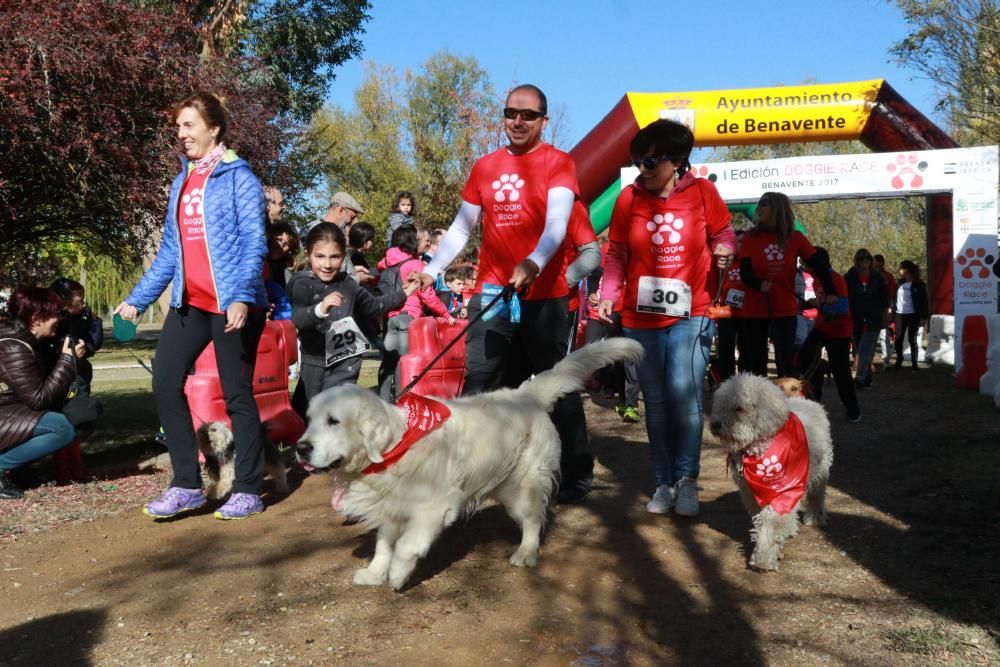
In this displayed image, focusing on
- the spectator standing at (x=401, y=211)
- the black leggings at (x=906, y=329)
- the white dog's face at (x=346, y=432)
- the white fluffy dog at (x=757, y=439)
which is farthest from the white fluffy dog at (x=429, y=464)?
the black leggings at (x=906, y=329)

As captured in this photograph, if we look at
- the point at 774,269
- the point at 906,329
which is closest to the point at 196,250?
the point at 774,269

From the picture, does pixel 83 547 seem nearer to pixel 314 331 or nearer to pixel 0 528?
pixel 0 528

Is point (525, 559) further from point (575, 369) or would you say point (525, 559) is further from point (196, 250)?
point (196, 250)

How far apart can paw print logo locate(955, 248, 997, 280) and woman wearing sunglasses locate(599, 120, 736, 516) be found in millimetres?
10895

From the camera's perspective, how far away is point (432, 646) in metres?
3.25

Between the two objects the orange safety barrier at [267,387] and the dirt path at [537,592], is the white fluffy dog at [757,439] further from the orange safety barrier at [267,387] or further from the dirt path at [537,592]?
the orange safety barrier at [267,387]

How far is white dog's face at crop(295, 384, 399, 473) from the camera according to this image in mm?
3578

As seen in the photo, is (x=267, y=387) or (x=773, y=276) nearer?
(x=267, y=387)

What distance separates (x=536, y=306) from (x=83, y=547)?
284 cm

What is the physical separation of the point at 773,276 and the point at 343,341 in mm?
3558

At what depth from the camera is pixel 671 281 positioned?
16.2 ft

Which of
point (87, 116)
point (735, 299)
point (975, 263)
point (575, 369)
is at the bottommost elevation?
point (575, 369)

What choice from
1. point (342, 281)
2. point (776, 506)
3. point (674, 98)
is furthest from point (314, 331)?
point (674, 98)

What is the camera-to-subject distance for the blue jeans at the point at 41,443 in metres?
5.86
